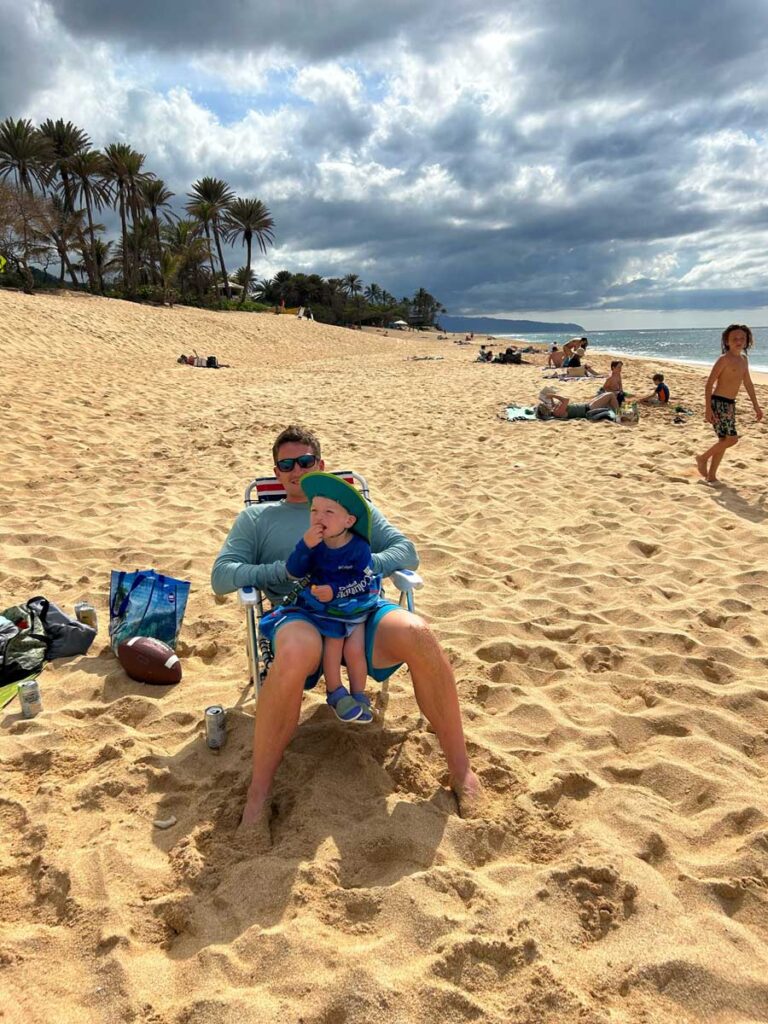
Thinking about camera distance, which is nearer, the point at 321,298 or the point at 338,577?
the point at 338,577

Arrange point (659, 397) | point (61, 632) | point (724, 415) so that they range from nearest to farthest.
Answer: point (61, 632) → point (724, 415) → point (659, 397)

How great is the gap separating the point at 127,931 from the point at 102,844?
37 centimetres

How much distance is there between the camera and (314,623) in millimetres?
2451

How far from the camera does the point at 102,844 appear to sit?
2.12 meters

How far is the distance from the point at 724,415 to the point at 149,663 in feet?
19.8

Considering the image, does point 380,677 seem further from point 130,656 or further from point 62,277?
point 62,277

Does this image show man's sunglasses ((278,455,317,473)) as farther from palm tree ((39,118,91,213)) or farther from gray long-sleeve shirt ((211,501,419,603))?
palm tree ((39,118,91,213))

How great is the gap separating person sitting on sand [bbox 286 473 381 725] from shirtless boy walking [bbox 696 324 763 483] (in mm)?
5024

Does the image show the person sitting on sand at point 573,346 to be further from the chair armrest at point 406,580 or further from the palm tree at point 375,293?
the palm tree at point 375,293

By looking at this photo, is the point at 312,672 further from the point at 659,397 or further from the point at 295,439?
the point at 659,397

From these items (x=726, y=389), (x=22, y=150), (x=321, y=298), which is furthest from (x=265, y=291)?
(x=726, y=389)

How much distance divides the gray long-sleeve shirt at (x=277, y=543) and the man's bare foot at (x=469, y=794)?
88 cm

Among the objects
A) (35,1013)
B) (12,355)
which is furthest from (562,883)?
(12,355)

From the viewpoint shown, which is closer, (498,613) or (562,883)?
(562,883)
